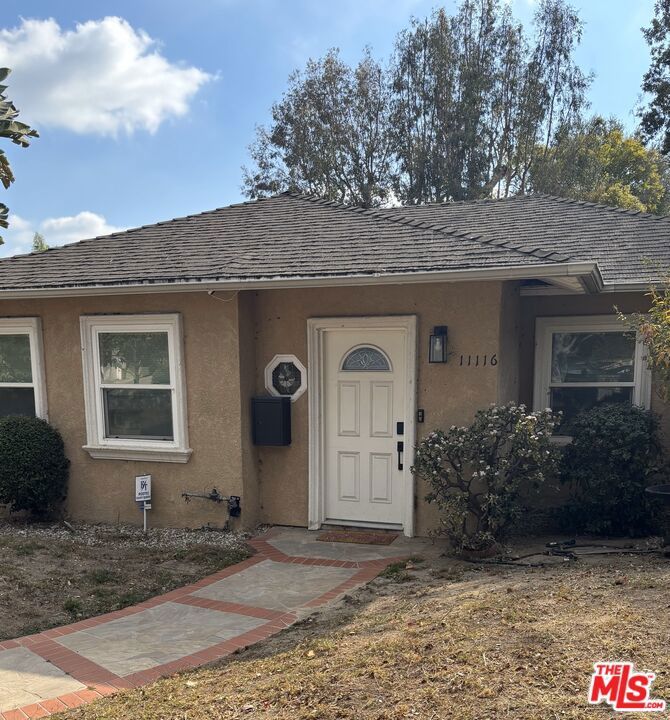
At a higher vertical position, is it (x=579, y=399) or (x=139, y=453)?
(x=579, y=399)

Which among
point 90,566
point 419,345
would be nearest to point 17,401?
point 90,566

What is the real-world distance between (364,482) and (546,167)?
21.6 m

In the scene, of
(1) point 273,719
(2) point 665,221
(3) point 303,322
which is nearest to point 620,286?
(2) point 665,221

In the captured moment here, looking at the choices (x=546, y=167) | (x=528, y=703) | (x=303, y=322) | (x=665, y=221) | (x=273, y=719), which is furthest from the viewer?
(x=546, y=167)

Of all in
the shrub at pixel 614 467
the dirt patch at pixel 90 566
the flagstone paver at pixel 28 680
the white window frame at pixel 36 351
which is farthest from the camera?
the white window frame at pixel 36 351

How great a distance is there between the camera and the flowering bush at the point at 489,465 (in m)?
5.68

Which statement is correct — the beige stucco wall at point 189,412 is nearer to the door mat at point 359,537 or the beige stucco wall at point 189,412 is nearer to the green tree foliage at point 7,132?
the door mat at point 359,537

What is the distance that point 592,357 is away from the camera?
7371mm

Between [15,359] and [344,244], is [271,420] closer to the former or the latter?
[344,244]

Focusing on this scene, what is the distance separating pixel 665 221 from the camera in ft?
28.4

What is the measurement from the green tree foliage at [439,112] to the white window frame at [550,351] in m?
18.2

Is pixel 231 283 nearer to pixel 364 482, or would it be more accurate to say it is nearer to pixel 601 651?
pixel 364 482

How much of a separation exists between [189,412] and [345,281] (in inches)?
98.8

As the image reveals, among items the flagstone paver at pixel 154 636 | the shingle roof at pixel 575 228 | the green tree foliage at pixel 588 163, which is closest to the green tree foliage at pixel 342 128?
the green tree foliage at pixel 588 163
